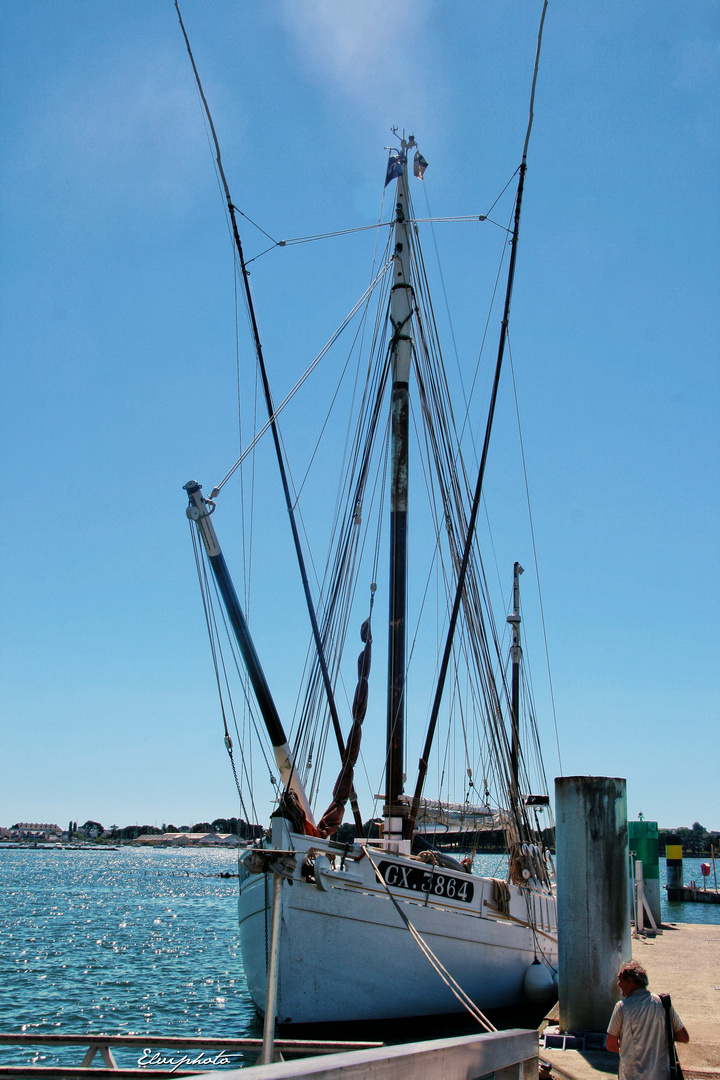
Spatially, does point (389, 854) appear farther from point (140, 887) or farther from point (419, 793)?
point (140, 887)

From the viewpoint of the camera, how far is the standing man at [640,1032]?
5.92 metres

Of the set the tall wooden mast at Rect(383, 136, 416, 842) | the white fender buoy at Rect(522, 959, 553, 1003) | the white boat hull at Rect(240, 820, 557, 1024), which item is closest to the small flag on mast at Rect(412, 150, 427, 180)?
the tall wooden mast at Rect(383, 136, 416, 842)

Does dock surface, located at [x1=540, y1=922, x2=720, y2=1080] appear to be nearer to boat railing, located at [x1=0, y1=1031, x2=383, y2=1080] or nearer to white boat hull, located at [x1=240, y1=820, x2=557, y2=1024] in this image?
white boat hull, located at [x1=240, y1=820, x2=557, y2=1024]

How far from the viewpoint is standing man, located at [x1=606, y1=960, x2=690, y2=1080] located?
5922 millimetres

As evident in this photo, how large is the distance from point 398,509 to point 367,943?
923cm

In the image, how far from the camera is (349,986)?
43.4 ft

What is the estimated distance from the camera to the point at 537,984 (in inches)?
664

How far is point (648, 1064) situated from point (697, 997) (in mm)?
A: 8138

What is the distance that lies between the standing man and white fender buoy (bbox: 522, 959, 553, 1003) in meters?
12.0

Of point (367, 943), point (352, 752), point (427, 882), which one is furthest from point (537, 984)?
point (352, 752)

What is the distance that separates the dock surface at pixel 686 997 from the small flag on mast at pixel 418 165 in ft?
66.7

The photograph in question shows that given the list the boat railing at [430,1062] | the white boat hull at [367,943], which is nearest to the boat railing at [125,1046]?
the boat railing at [430,1062]

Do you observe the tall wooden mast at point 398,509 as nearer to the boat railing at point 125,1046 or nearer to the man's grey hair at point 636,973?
the man's grey hair at point 636,973

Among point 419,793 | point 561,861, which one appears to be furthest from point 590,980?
point 419,793
